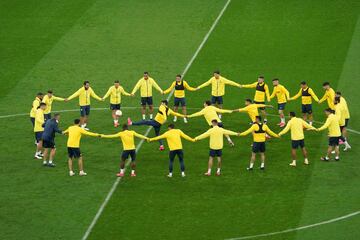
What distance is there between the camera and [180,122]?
47062 millimetres

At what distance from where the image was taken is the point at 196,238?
3425 cm

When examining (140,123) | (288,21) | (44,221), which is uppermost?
(288,21)

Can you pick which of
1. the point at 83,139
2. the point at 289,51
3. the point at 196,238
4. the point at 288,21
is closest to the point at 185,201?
the point at 196,238

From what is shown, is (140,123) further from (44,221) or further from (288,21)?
(288,21)

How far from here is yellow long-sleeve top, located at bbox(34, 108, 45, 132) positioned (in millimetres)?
42594

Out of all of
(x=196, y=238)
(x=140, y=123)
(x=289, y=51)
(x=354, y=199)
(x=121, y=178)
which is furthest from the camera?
(x=289, y=51)

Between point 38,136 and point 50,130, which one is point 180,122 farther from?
point 50,130

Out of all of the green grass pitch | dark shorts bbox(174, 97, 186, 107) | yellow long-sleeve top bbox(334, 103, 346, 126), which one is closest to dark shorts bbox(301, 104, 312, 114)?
the green grass pitch

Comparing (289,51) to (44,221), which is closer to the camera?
(44,221)

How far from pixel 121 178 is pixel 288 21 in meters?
23.1

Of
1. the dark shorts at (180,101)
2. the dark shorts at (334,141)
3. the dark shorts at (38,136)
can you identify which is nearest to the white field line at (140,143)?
the dark shorts at (180,101)

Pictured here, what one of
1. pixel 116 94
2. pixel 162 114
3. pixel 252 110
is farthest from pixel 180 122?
pixel 252 110

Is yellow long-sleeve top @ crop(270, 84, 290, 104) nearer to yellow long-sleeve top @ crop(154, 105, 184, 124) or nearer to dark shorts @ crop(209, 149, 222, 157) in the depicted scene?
yellow long-sleeve top @ crop(154, 105, 184, 124)

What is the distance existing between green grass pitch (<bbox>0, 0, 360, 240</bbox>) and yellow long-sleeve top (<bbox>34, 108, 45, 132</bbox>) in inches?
47.7
